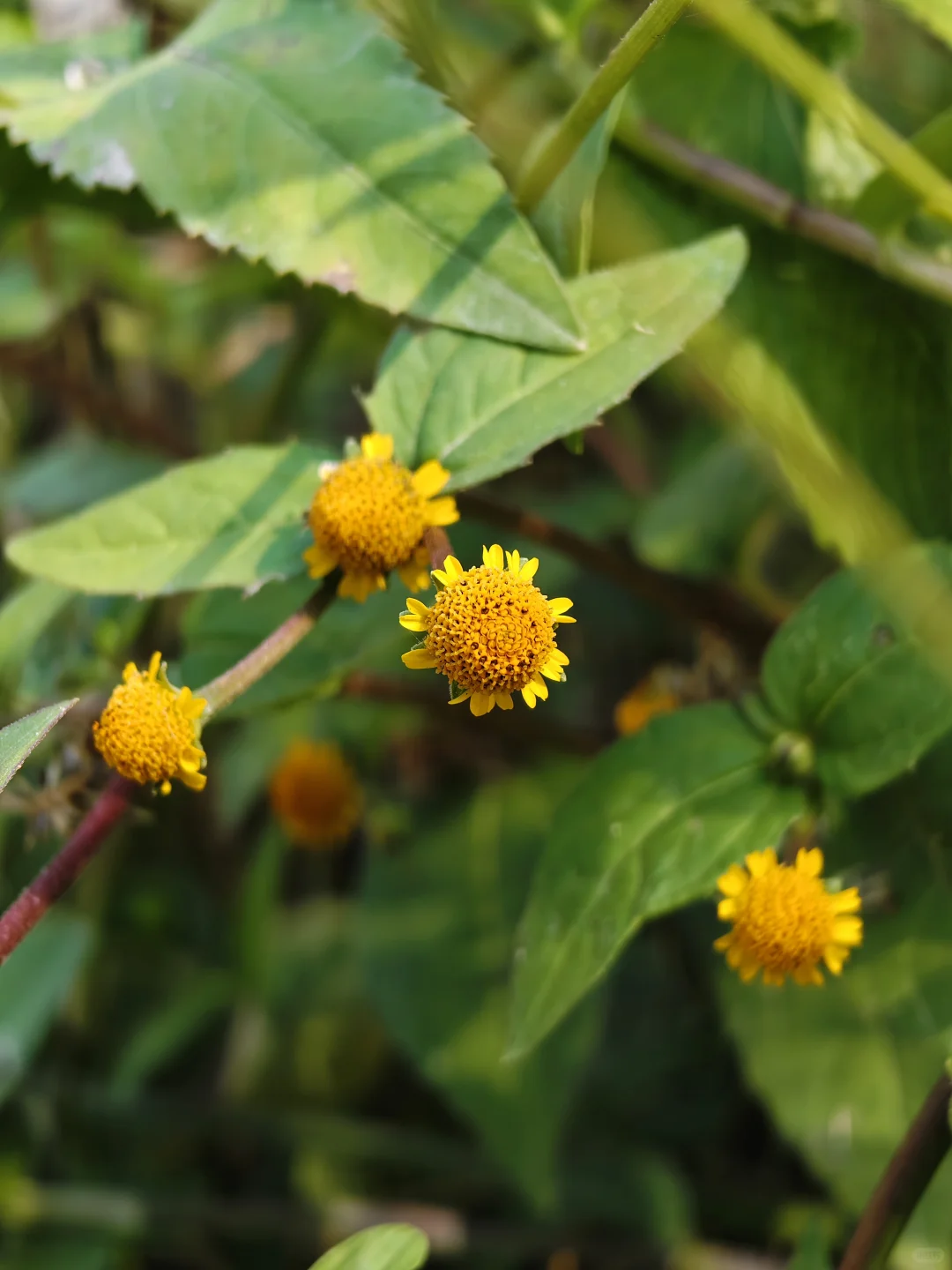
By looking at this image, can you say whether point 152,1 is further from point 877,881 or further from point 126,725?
point 877,881

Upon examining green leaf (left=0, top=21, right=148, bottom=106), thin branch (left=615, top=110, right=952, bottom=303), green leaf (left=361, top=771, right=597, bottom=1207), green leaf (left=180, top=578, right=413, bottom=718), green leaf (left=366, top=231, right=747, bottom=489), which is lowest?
green leaf (left=361, top=771, right=597, bottom=1207)

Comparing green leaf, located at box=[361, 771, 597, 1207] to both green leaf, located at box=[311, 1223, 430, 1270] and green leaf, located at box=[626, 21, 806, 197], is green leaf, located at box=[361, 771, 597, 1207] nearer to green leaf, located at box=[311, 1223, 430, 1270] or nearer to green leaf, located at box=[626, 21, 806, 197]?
green leaf, located at box=[311, 1223, 430, 1270]

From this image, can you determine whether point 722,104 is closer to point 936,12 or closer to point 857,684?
point 936,12

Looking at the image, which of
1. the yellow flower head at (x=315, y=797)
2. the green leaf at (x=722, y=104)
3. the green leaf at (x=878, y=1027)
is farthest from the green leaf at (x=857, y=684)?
the yellow flower head at (x=315, y=797)

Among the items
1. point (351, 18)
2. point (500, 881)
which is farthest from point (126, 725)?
point (500, 881)

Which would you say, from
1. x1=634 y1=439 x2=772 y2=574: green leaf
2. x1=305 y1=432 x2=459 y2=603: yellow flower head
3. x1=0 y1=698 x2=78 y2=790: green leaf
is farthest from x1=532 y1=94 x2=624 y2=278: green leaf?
x1=0 y1=698 x2=78 y2=790: green leaf

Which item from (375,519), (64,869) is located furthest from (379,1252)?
(375,519)

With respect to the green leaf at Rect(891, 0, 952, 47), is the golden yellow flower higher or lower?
lower
